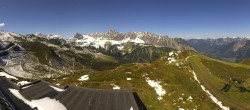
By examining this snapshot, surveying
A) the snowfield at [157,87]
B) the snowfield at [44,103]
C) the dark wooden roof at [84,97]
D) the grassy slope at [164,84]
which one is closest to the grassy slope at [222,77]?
the grassy slope at [164,84]

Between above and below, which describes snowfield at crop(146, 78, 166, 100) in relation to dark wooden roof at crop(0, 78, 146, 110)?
below

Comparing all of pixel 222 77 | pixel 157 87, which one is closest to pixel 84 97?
pixel 157 87

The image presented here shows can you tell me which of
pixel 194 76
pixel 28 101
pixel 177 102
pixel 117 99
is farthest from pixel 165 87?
pixel 28 101

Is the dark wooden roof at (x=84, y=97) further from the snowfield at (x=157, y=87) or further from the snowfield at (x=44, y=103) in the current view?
the snowfield at (x=157, y=87)

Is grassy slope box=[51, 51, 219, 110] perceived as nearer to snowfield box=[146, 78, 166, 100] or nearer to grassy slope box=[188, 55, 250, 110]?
snowfield box=[146, 78, 166, 100]

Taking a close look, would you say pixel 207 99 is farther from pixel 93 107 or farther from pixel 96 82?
pixel 93 107

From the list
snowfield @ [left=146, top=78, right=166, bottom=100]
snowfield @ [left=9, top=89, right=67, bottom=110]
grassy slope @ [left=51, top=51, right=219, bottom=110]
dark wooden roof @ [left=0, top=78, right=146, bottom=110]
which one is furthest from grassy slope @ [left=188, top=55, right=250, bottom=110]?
snowfield @ [left=9, top=89, right=67, bottom=110]
